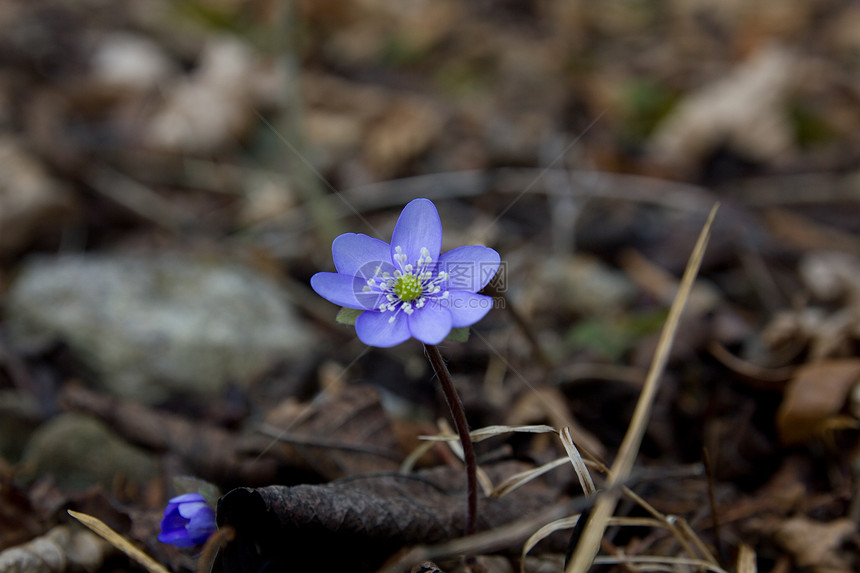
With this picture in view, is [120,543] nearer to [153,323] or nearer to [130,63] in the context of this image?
[153,323]

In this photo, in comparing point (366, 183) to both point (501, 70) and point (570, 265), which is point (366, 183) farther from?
point (501, 70)

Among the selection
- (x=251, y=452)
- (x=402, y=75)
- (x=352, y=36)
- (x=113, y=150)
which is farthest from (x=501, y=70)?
(x=251, y=452)

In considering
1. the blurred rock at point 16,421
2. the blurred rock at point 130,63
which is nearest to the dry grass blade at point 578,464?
the blurred rock at point 16,421

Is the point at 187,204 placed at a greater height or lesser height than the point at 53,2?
lesser

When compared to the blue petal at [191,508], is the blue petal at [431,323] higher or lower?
higher

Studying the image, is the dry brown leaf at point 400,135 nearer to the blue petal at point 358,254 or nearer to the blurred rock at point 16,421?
the blurred rock at point 16,421

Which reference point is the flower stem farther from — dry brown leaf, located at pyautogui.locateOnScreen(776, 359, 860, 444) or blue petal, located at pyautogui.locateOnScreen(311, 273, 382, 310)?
dry brown leaf, located at pyautogui.locateOnScreen(776, 359, 860, 444)

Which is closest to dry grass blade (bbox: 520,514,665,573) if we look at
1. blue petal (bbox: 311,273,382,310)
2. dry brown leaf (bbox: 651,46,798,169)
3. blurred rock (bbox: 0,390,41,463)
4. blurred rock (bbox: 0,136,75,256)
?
blue petal (bbox: 311,273,382,310)
